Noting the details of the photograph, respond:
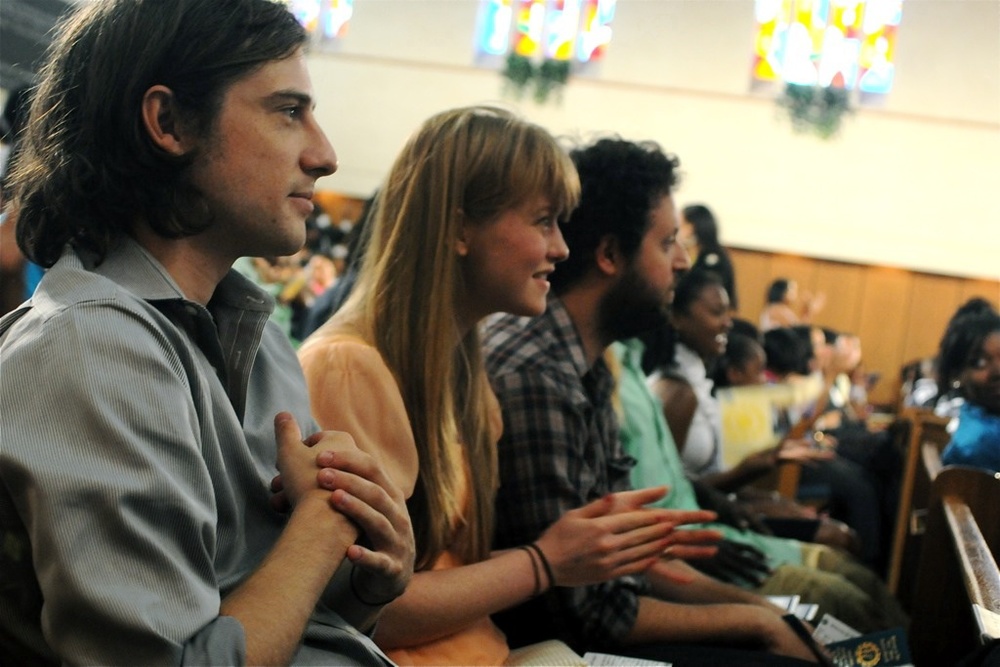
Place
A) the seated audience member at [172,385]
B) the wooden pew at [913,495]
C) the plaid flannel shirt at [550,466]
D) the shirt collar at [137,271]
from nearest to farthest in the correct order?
the seated audience member at [172,385], the shirt collar at [137,271], the plaid flannel shirt at [550,466], the wooden pew at [913,495]

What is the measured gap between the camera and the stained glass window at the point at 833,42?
1177 centimetres

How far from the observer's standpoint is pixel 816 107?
39.2 feet

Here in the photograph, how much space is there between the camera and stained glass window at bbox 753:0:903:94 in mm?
11766

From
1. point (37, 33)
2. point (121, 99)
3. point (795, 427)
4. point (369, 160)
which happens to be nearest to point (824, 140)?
point (369, 160)

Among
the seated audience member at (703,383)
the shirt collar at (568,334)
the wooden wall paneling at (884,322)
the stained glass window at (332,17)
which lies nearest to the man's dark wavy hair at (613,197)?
the shirt collar at (568,334)

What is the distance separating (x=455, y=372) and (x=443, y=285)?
0.18 meters

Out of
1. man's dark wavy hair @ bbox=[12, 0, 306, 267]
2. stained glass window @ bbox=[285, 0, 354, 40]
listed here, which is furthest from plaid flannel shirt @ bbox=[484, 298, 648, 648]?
stained glass window @ bbox=[285, 0, 354, 40]

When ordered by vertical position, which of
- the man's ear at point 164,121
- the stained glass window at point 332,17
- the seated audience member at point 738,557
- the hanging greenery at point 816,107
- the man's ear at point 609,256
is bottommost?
the seated audience member at point 738,557

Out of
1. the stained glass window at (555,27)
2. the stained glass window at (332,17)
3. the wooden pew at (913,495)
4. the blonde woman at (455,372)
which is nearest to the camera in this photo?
the blonde woman at (455,372)

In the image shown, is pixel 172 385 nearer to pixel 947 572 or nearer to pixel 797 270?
pixel 947 572

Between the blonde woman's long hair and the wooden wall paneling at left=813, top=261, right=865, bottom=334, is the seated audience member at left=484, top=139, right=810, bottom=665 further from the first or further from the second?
the wooden wall paneling at left=813, top=261, right=865, bottom=334

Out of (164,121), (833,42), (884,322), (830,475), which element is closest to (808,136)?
(833,42)

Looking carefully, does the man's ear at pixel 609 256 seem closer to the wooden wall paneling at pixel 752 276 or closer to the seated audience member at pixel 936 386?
the seated audience member at pixel 936 386

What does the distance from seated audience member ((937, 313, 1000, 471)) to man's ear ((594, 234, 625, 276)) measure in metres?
1.94
